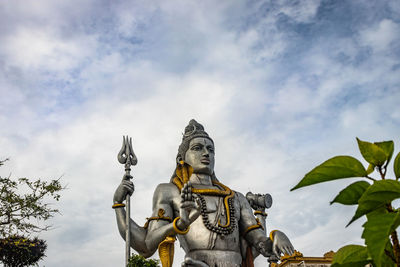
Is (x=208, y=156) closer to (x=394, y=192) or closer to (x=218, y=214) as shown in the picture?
(x=218, y=214)

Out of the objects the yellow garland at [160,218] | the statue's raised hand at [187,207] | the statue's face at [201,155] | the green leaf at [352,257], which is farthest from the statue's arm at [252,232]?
the green leaf at [352,257]

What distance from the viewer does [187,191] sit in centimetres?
750

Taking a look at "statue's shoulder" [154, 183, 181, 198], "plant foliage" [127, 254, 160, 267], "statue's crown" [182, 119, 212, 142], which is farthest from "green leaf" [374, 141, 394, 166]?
"statue's crown" [182, 119, 212, 142]

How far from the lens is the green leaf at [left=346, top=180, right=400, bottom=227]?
1.43m

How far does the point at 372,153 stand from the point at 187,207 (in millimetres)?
6133

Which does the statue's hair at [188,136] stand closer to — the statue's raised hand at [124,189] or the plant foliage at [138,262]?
the statue's raised hand at [124,189]

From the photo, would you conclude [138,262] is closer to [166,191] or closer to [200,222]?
[200,222]

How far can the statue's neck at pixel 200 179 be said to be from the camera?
951 centimetres

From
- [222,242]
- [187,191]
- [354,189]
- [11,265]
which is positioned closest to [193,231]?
[222,242]

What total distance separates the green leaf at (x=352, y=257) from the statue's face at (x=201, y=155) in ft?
25.7

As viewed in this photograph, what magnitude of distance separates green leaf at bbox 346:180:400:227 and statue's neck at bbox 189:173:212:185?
8027 mm

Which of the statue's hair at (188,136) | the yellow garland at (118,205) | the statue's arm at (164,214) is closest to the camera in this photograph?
the statue's arm at (164,214)

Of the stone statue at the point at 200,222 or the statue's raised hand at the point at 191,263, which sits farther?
the stone statue at the point at 200,222

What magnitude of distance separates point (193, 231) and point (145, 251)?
0.97 metres
